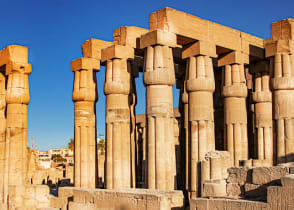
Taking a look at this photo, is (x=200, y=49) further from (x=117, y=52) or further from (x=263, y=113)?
(x=263, y=113)

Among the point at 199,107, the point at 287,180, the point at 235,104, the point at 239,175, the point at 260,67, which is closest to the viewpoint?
the point at 287,180

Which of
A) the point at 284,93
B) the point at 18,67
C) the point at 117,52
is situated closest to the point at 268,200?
the point at 284,93

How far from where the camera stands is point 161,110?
15.9m

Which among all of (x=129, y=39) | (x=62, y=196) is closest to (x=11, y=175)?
(x=62, y=196)

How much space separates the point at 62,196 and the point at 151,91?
→ 555 cm

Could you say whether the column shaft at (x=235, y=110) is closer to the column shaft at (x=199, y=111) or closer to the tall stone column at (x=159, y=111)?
the column shaft at (x=199, y=111)

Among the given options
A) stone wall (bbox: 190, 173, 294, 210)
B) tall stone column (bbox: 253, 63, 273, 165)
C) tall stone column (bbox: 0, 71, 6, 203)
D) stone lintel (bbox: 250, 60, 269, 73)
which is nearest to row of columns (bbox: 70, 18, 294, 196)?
stone lintel (bbox: 250, 60, 269, 73)

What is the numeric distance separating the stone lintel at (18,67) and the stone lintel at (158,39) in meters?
7.60

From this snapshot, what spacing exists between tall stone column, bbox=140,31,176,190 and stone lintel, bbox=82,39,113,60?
4774 millimetres

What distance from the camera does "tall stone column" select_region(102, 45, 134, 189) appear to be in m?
17.8

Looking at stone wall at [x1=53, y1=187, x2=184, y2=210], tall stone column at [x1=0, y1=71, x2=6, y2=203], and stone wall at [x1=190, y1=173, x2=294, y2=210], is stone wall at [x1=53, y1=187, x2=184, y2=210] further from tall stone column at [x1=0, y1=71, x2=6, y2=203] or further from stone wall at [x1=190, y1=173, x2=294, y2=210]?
tall stone column at [x1=0, y1=71, x2=6, y2=203]

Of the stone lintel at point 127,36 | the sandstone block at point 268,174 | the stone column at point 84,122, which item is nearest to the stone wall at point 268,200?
the sandstone block at point 268,174

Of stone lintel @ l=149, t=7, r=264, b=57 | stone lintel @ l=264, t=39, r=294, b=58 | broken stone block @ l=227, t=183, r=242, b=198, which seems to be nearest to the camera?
broken stone block @ l=227, t=183, r=242, b=198

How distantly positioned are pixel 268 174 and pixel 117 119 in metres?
9.93
